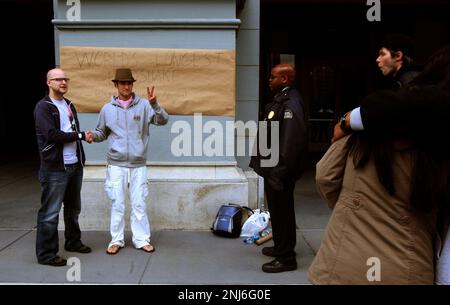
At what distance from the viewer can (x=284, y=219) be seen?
4422 millimetres

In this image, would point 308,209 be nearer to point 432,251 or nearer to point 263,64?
point 432,251

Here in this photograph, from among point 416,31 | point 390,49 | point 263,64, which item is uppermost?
point 416,31

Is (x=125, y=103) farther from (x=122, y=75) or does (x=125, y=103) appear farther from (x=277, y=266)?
(x=277, y=266)

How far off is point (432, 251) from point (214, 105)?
435 cm

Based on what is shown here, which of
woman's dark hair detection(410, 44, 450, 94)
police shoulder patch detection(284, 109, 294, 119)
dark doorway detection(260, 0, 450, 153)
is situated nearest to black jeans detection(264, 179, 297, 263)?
police shoulder patch detection(284, 109, 294, 119)

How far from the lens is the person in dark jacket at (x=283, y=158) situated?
4121mm

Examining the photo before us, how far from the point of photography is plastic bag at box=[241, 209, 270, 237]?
5359 millimetres

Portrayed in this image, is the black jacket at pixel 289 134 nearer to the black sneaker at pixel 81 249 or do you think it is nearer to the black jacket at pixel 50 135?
the black jacket at pixel 50 135

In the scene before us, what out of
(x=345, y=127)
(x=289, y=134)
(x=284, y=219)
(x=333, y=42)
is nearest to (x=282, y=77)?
(x=289, y=134)

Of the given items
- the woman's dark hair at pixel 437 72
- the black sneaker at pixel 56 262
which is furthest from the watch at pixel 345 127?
the black sneaker at pixel 56 262

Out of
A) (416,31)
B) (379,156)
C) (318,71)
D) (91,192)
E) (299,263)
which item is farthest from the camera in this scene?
(318,71)

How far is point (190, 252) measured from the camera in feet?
16.0

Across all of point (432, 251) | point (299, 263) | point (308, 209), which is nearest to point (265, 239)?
point (299, 263)

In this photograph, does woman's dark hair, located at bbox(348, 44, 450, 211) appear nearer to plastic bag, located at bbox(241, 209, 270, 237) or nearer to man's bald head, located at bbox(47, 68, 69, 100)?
man's bald head, located at bbox(47, 68, 69, 100)
